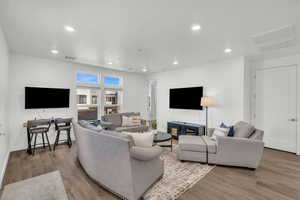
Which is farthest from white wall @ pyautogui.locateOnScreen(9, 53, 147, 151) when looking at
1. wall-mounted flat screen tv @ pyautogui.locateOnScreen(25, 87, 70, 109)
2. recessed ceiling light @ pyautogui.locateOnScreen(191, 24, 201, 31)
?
recessed ceiling light @ pyautogui.locateOnScreen(191, 24, 201, 31)

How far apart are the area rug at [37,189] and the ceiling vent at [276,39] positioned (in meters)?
4.55

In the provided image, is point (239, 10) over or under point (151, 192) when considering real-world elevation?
over

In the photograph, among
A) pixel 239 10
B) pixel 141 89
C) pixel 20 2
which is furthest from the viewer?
pixel 141 89

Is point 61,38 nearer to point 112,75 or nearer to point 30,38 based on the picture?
point 30,38

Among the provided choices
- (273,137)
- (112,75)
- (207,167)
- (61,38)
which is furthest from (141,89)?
(273,137)

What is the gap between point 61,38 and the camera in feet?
10.0

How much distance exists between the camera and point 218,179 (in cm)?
256

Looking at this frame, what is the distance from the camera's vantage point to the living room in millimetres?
2092

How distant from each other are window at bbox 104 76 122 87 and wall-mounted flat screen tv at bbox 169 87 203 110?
94.7 inches

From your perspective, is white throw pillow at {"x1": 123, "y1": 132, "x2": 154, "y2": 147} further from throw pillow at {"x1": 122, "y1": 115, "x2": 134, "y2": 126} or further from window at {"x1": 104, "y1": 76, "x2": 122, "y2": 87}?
window at {"x1": 104, "y1": 76, "x2": 122, "y2": 87}

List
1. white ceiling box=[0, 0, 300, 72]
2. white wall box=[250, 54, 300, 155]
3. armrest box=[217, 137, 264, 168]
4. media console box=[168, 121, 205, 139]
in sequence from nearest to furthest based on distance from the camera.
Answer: white ceiling box=[0, 0, 300, 72] < armrest box=[217, 137, 264, 168] < white wall box=[250, 54, 300, 155] < media console box=[168, 121, 205, 139]

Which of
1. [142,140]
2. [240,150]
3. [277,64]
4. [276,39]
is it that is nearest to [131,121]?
Answer: [142,140]

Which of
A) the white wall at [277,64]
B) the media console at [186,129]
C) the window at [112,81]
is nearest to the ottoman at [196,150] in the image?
the media console at [186,129]

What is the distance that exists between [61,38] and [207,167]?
4.19 m
